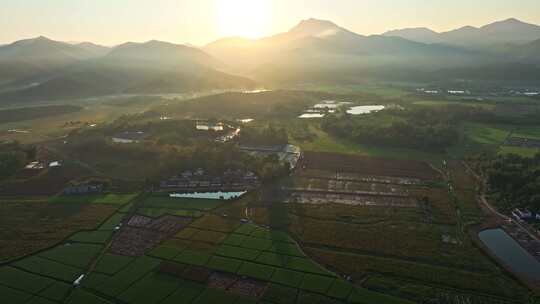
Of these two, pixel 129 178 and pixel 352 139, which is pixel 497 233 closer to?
pixel 352 139

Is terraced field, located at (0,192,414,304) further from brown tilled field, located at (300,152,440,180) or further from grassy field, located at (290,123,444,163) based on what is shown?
grassy field, located at (290,123,444,163)

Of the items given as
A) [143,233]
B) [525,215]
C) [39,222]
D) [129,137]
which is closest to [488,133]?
[525,215]

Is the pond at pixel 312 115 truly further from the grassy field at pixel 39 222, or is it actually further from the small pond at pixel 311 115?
the grassy field at pixel 39 222

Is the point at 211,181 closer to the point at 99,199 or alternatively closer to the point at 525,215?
the point at 99,199

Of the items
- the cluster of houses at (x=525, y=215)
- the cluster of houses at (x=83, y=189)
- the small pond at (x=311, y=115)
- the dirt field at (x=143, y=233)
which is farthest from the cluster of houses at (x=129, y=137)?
the cluster of houses at (x=525, y=215)

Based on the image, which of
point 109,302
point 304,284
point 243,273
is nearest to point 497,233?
point 304,284

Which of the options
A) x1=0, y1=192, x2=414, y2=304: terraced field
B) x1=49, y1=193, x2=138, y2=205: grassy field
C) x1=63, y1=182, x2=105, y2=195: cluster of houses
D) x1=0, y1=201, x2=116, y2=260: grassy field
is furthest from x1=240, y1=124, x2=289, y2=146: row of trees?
x1=0, y1=192, x2=414, y2=304: terraced field

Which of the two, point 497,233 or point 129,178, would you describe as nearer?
point 497,233
